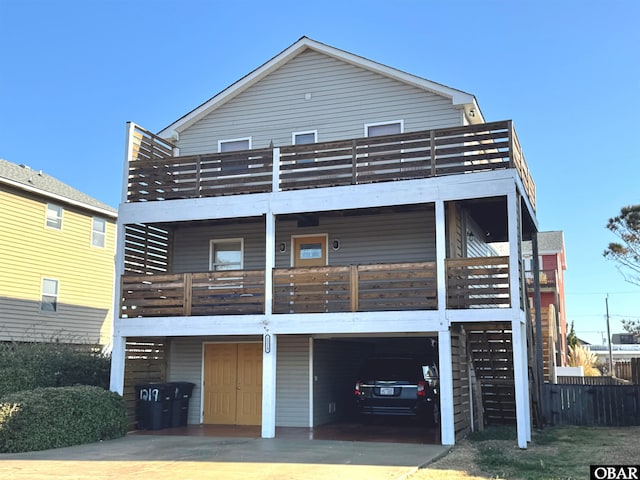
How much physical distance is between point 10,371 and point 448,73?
13033 millimetres

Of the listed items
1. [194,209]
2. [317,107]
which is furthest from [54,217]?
[317,107]

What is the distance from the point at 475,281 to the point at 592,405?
6.23 m

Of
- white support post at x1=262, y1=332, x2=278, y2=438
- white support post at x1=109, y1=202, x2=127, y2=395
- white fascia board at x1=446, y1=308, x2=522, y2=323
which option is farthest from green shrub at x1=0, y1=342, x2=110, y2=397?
white fascia board at x1=446, y1=308, x2=522, y2=323

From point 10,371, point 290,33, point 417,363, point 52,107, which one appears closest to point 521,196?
point 417,363

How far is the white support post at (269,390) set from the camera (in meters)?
14.1

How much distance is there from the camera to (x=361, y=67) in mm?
17078

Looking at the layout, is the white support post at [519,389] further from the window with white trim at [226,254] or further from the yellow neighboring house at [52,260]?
the yellow neighboring house at [52,260]

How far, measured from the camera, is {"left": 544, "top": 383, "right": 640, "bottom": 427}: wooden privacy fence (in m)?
16.8

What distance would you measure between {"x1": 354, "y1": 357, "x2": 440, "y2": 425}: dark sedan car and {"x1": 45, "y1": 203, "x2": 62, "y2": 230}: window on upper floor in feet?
43.7

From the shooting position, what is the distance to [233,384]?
17.2 metres

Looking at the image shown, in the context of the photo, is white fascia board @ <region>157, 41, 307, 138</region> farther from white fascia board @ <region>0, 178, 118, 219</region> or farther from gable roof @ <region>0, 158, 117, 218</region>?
gable roof @ <region>0, 158, 117, 218</region>

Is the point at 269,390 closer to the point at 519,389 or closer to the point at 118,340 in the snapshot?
the point at 118,340

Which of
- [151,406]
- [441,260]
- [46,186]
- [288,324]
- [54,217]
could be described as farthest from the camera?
[54,217]

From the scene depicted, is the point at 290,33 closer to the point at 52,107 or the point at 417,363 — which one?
the point at 417,363
